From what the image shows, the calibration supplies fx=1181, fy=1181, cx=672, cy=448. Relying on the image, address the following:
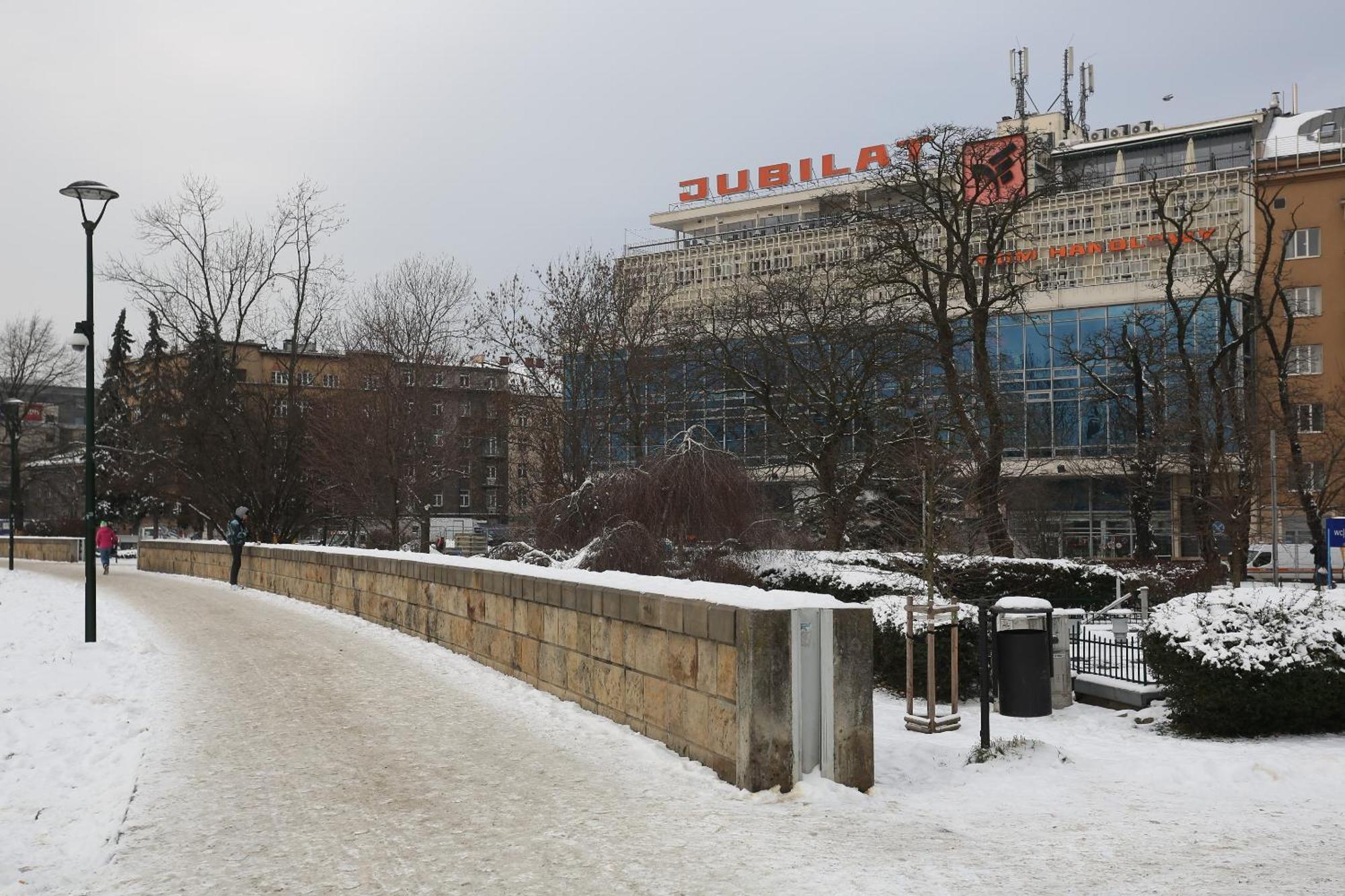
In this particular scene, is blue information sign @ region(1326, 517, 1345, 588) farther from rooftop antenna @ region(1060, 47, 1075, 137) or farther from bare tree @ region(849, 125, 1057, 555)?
rooftop antenna @ region(1060, 47, 1075, 137)

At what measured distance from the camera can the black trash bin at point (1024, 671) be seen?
11.9 m

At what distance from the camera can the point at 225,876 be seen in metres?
5.61

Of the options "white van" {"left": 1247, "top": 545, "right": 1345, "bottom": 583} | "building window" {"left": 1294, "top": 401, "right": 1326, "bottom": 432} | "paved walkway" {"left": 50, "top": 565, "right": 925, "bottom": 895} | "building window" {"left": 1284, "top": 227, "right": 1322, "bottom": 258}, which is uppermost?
"building window" {"left": 1284, "top": 227, "right": 1322, "bottom": 258}

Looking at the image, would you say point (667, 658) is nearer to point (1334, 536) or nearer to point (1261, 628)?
point (1261, 628)

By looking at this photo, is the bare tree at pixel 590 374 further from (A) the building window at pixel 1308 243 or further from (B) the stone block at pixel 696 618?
(A) the building window at pixel 1308 243

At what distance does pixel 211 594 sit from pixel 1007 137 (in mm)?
21377

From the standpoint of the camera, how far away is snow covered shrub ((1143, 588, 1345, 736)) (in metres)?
10.2

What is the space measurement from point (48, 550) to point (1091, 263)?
47665mm

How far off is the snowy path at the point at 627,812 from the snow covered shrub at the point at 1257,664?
39 centimetres

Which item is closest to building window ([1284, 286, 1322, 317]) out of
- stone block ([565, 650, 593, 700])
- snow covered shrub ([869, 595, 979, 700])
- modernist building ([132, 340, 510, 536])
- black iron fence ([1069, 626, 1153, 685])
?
modernist building ([132, 340, 510, 536])

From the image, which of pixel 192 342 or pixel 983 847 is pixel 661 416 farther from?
pixel 983 847

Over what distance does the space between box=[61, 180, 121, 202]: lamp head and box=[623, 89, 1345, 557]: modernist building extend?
24192 mm

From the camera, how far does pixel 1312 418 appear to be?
42969 mm

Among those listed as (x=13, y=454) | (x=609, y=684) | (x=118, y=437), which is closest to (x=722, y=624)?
(x=609, y=684)
